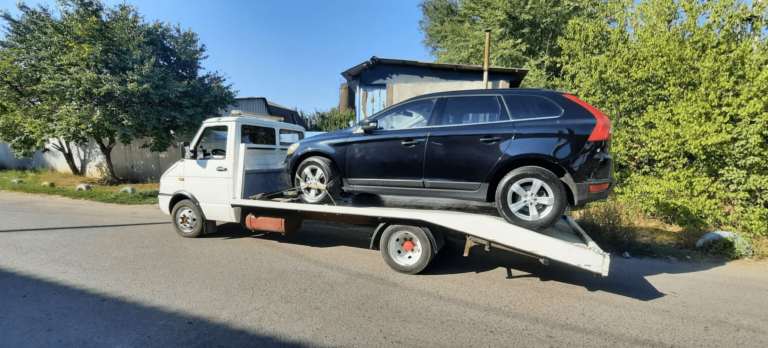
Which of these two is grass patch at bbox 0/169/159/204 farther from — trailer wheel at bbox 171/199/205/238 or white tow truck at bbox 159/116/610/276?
white tow truck at bbox 159/116/610/276

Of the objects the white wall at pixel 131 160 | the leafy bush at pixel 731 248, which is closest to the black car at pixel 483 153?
the leafy bush at pixel 731 248

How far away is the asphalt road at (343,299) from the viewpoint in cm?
314

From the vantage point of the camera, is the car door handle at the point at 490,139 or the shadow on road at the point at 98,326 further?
the car door handle at the point at 490,139

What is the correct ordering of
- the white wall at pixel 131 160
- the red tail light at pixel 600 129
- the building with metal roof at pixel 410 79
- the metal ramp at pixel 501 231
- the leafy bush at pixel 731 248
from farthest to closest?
the white wall at pixel 131 160 < the building with metal roof at pixel 410 79 < the leafy bush at pixel 731 248 < the red tail light at pixel 600 129 < the metal ramp at pixel 501 231

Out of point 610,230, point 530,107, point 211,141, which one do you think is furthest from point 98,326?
point 610,230

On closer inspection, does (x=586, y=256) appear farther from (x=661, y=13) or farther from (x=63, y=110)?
(x=63, y=110)

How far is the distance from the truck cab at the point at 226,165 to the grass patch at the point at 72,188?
5.44m

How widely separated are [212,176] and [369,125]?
→ 2901mm

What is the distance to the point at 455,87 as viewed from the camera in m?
12.7

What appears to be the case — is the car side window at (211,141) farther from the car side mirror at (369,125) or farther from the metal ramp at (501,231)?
the car side mirror at (369,125)

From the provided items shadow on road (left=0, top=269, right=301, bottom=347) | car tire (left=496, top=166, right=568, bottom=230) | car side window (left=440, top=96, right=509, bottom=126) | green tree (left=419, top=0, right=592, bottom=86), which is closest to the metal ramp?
car tire (left=496, top=166, right=568, bottom=230)

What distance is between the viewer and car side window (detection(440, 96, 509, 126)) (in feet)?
14.2

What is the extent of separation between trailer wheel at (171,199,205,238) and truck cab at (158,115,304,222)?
0.53 ft

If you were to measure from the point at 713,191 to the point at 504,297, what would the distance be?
513cm
